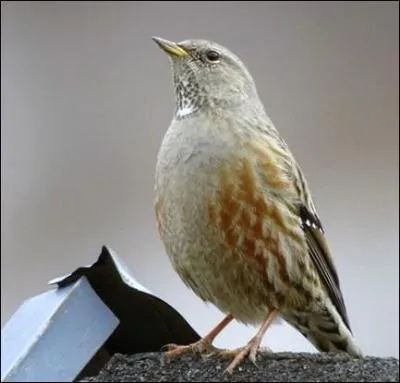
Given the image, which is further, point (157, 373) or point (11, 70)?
point (11, 70)

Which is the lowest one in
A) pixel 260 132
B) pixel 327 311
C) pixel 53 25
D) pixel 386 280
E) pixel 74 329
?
pixel 386 280

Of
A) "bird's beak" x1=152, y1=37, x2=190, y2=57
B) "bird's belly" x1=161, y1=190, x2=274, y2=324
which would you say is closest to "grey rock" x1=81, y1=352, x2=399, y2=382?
"bird's belly" x1=161, y1=190, x2=274, y2=324

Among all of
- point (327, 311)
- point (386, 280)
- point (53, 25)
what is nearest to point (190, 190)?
point (327, 311)

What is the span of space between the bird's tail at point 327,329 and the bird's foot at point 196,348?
0.58 m

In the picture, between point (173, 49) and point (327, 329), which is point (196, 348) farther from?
point (173, 49)

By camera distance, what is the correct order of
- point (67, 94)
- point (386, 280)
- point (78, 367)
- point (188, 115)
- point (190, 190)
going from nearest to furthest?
point (78, 367)
point (190, 190)
point (188, 115)
point (386, 280)
point (67, 94)

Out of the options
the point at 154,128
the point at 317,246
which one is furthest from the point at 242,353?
the point at 154,128

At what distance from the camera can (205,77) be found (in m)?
3.63

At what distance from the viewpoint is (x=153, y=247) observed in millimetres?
6465

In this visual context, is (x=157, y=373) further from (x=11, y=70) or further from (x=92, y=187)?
(x=11, y=70)

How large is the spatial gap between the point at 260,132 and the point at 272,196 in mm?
209

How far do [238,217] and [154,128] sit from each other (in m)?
3.19

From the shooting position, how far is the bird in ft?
10.7

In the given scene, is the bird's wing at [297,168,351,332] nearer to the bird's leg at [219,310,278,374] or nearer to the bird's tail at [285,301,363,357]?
A: the bird's tail at [285,301,363,357]
